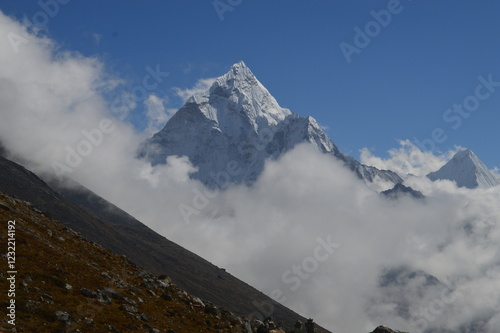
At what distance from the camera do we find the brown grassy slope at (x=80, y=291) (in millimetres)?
42125

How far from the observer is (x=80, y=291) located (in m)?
48.3

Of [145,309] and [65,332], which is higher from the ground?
[145,309]

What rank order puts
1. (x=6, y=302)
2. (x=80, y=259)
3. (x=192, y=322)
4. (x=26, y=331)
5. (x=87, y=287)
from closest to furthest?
(x=26, y=331), (x=6, y=302), (x=87, y=287), (x=192, y=322), (x=80, y=259)

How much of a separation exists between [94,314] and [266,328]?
23455 millimetres

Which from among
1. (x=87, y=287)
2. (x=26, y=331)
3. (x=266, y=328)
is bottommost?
(x=26, y=331)

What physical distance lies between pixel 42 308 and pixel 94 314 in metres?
4.75

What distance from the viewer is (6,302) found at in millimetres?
40094

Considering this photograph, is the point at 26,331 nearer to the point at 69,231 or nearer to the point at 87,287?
the point at 87,287

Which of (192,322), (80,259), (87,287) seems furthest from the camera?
(80,259)

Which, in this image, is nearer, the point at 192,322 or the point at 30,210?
the point at 192,322

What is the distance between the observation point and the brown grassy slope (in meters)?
42.1

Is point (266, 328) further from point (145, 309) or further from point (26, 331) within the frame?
point (26, 331)

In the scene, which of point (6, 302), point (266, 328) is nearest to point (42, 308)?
point (6, 302)

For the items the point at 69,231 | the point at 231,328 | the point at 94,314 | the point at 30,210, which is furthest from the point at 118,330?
the point at 30,210
